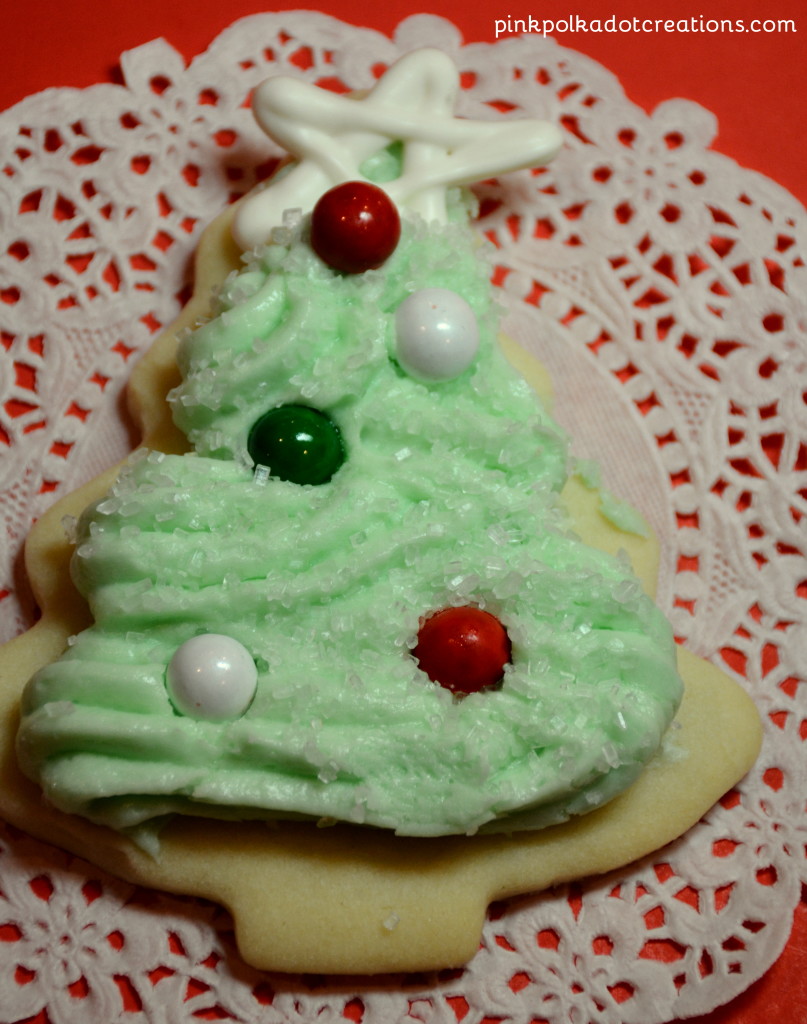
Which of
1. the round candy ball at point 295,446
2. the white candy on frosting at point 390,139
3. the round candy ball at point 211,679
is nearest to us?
the round candy ball at point 211,679

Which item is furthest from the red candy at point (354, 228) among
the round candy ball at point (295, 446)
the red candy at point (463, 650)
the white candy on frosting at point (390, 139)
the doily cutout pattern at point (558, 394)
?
the red candy at point (463, 650)

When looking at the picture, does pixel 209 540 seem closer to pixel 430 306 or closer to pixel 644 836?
pixel 430 306

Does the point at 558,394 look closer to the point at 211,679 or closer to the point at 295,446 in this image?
the point at 295,446

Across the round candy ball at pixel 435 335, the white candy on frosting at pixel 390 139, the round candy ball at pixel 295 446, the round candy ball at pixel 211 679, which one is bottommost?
the round candy ball at pixel 211 679

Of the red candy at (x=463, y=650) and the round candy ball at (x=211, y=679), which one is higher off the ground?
the red candy at (x=463, y=650)

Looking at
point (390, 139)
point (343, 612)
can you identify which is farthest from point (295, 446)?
point (390, 139)

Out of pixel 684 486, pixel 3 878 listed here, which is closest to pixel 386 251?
pixel 684 486

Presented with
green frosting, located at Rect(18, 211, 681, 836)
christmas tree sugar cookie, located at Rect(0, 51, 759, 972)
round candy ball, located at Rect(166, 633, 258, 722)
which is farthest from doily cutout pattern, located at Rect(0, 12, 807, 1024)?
round candy ball, located at Rect(166, 633, 258, 722)

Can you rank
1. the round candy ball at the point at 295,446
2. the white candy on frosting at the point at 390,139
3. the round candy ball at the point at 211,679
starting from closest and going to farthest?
the round candy ball at the point at 211,679 → the round candy ball at the point at 295,446 → the white candy on frosting at the point at 390,139

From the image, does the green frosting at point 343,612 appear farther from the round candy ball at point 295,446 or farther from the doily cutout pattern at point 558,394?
the doily cutout pattern at point 558,394
